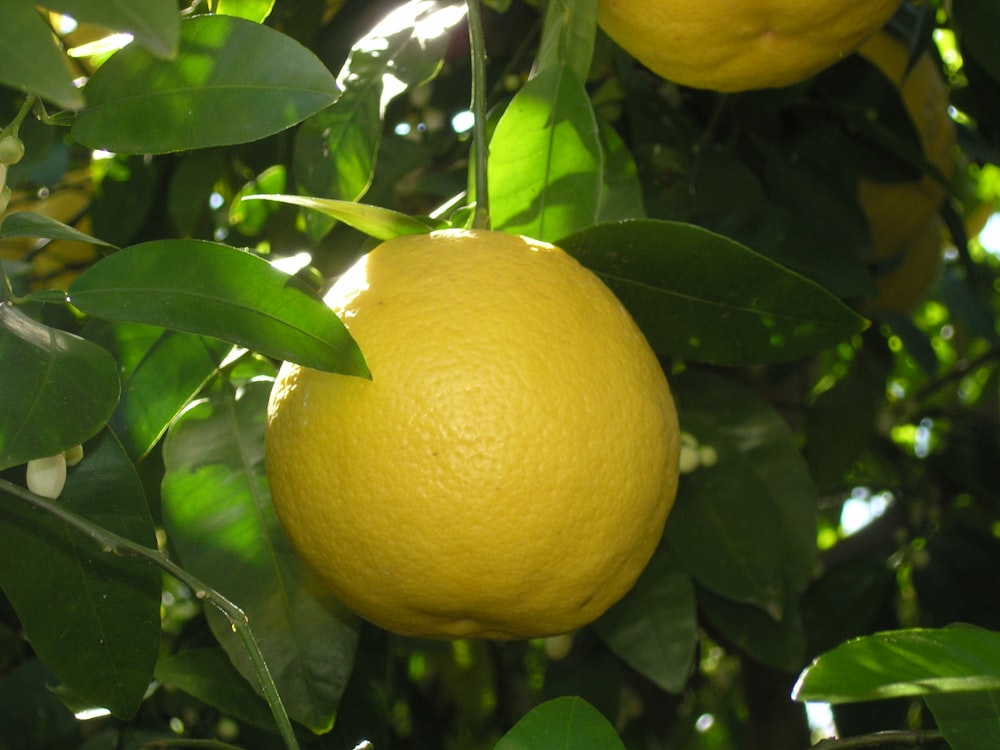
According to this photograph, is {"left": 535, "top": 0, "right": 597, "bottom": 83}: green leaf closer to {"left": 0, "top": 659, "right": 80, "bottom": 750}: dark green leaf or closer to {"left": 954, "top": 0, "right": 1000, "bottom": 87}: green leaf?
{"left": 954, "top": 0, "right": 1000, "bottom": 87}: green leaf

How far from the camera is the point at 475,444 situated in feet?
2.19

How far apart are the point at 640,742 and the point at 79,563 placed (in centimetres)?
89

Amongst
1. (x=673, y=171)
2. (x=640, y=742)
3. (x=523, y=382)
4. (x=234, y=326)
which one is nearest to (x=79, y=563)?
(x=234, y=326)

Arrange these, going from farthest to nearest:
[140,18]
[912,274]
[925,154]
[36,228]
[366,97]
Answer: [912,274]
[925,154]
[366,97]
[36,228]
[140,18]

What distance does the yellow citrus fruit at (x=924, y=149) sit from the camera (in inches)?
54.3

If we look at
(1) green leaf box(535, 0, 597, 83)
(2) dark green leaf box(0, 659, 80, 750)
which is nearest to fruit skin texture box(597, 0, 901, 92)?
(1) green leaf box(535, 0, 597, 83)

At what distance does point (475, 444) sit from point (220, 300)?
17cm

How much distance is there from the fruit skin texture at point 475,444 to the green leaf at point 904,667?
0.16m

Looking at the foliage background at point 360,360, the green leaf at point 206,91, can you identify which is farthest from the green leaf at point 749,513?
the green leaf at point 206,91

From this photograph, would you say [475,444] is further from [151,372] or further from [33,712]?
[33,712]

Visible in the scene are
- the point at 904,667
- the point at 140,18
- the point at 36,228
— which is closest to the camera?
the point at 140,18

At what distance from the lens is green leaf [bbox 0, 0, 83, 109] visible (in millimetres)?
462

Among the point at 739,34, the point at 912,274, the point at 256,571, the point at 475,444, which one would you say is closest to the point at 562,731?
the point at 475,444

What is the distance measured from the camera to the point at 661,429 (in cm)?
73
